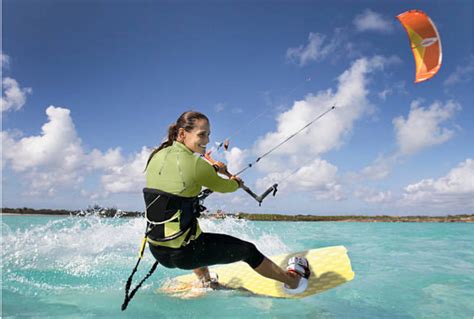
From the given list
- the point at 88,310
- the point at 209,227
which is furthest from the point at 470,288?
the point at 209,227

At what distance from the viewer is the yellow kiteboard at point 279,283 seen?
5098 mm

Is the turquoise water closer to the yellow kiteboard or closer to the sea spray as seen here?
the sea spray

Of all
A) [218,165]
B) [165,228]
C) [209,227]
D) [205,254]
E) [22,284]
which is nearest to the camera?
[165,228]

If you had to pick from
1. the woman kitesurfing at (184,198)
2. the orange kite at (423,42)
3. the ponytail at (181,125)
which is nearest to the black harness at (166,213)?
the woman kitesurfing at (184,198)

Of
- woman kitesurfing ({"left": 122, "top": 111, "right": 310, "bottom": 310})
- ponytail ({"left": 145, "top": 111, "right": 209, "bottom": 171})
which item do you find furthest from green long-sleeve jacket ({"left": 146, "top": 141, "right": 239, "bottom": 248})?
ponytail ({"left": 145, "top": 111, "right": 209, "bottom": 171})

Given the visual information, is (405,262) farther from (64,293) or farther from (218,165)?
(64,293)

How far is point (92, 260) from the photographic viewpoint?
8.58 m

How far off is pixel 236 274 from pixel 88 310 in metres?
2.47

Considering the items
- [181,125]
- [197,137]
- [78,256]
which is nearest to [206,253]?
[197,137]

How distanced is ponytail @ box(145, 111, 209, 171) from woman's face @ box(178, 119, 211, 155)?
0.15 feet

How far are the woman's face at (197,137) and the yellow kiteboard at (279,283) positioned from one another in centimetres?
253

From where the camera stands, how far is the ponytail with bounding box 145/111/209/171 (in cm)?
380

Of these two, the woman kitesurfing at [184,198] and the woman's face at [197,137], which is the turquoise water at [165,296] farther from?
the woman's face at [197,137]

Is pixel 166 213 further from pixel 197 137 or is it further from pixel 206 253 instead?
pixel 197 137
